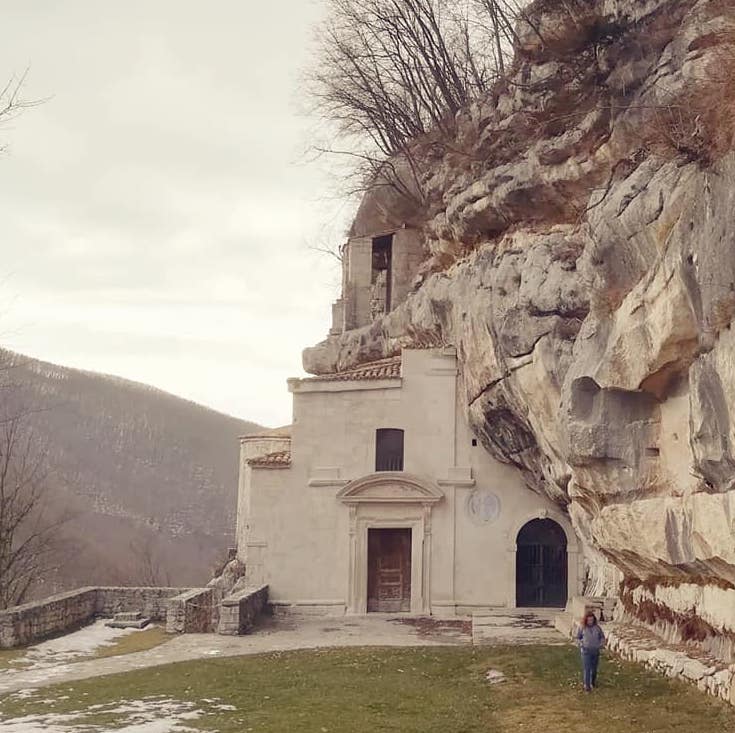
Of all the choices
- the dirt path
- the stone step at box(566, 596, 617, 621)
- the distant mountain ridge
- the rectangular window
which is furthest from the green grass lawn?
the distant mountain ridge

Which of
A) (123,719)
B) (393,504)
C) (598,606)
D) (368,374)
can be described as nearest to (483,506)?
(393,504)

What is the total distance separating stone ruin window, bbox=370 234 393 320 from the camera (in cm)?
3212

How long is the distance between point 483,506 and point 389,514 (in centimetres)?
A: 246

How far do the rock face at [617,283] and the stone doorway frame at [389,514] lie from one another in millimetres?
2495

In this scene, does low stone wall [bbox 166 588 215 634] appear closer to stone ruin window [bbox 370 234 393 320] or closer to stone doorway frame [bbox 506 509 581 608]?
stone doorway frame [bbox 506 509 581 608]

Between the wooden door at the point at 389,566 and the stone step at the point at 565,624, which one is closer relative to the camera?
the stone step at the point at 565,624

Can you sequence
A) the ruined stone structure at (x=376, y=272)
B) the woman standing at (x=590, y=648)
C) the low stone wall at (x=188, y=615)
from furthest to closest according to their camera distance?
1. the ruined stone structure at (x=376, y=272)
2. the low stone wall at (x=188, y=615)
3. the woman standing at (x=590, y=648)

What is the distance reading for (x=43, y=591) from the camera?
54.6 meters

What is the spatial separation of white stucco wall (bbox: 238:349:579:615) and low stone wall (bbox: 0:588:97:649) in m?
4.20

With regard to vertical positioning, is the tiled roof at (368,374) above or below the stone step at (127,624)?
above

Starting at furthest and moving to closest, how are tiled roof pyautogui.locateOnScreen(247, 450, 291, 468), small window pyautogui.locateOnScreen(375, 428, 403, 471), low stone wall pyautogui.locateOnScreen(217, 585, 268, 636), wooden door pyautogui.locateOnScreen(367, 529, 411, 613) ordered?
small window pyautogui.locateOnScreen(375, 428, 403, 471) → tiled roof pyautogui.locateOnScreen(247, 450, 291, 468) → wooden door pyautogui.locateOnScreen(367, 529, 411, 613) → low stone wall pyautogui.locateOnScreen(217, 585, 268, 636)

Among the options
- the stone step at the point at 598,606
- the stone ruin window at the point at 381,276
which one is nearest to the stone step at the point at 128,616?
the stone step at the point at 598,606

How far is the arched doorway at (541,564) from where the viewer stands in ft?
74.6

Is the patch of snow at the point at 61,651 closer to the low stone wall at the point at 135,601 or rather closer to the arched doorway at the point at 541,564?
the low stone wall at the point at 135,601
